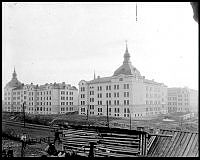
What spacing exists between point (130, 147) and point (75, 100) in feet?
222

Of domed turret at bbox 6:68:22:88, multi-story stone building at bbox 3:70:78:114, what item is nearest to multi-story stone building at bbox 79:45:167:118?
multi-story stone building at bbox 3:70:78:114

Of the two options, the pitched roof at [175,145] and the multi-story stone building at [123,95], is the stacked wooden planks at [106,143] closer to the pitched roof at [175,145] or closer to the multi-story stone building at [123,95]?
the pitched roof at [175,145]

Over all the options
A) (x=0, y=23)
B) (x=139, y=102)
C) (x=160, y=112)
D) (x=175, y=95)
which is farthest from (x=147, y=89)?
(x=0, y=23)

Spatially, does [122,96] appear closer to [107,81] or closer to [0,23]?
[107,81]

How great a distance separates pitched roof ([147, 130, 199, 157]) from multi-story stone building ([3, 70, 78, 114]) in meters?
62.2

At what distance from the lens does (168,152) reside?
9.27 meters

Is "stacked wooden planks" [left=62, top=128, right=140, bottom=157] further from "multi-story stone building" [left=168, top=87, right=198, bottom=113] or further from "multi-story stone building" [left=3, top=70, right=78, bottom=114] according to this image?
"multi-story stone building" [left=168, top=87, right=198, bottom=113]

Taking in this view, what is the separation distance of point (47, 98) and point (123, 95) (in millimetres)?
25475

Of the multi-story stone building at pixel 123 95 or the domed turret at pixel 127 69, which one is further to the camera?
the domed turret at pixel 127 69

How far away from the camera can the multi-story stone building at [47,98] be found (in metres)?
70.8

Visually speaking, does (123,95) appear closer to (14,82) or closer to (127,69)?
(127,69)

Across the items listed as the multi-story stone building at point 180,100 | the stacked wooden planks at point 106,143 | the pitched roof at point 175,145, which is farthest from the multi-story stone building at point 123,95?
the pitched roof at point 175,145

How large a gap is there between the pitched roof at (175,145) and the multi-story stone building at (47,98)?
2447 inches

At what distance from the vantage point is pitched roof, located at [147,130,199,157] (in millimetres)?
8820
